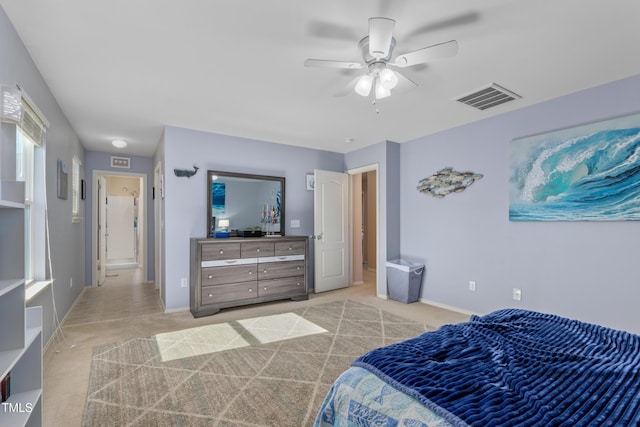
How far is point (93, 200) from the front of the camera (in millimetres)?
5484

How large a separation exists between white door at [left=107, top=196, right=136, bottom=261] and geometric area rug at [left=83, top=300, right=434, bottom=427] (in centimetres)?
596

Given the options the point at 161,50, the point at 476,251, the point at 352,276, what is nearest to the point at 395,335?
the point at 476,251

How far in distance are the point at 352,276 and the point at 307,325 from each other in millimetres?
2358

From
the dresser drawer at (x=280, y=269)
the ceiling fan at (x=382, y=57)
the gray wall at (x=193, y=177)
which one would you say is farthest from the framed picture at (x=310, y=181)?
the ceiling fan at (x=382, y=57)

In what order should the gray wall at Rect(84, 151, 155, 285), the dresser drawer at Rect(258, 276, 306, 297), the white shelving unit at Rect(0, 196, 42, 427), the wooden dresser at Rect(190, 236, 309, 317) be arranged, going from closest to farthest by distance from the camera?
the white shelving unit at Rect(0, 196, 42, 427)
the wooden dresser at Rect(190, 236, 309, 317)
the dresser drawer at Rect(258, 276, 306, 297)
the gray wall at Rect(84, 151, 155, 285)

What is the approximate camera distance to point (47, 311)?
292 centimetres

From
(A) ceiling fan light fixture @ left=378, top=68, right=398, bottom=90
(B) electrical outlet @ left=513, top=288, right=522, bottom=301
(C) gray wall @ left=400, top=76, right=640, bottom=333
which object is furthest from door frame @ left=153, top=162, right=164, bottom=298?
(B) electrical outlet @ left=513, top=288, right=522, bottom=301

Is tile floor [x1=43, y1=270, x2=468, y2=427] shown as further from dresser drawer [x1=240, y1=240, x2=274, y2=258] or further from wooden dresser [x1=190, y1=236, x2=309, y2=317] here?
dresser drawer [x1=240, y1=240, x2=274, y2=258]

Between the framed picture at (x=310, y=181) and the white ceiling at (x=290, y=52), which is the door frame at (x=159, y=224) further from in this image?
the framed picture at (x=310, y=181)

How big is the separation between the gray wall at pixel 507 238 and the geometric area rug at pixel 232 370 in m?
1.05

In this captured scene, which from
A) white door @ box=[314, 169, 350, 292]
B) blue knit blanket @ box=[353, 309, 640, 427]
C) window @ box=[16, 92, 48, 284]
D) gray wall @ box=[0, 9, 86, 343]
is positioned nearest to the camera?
blue knit blanket @ box=[353, 309, 640, 427]

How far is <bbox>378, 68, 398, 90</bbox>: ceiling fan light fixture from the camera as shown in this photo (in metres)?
2.19

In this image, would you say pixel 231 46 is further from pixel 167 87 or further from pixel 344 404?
pixel 344 404

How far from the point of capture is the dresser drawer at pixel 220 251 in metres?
3.87
